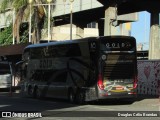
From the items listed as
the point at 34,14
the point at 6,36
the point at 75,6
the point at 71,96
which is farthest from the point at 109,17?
the point at 6,36

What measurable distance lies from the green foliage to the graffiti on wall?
3146cm

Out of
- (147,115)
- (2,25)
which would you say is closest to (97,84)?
(147,115)

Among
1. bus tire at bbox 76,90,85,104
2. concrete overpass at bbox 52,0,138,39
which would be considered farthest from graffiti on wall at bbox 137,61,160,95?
concrete overpass at bbox 52,0,138,39

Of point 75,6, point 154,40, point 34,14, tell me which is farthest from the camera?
point 75,6

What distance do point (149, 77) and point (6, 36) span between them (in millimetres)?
34441

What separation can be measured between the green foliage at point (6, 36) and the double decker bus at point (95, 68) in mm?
34818

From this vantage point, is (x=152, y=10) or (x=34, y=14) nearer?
(x=152, y=10)

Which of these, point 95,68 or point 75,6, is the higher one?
point 75,6

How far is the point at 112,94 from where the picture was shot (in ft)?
83.6

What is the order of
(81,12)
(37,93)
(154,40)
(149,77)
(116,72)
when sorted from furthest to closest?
(81,12)
(154,40)
(149,77)
(37,93)
(116,72)

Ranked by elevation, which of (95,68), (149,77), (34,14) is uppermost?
(34,14)

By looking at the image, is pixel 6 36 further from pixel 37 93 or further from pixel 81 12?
pixel 37 93

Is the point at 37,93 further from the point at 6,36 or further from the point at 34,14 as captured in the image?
the point at 6,36

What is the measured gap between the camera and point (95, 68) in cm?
2528
